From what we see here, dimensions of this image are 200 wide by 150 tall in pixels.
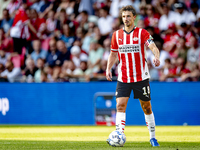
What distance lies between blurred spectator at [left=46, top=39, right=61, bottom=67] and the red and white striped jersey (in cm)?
709

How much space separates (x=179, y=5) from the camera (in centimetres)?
1425

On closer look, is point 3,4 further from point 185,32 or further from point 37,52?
point 185,32

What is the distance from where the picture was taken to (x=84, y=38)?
14.4 meters

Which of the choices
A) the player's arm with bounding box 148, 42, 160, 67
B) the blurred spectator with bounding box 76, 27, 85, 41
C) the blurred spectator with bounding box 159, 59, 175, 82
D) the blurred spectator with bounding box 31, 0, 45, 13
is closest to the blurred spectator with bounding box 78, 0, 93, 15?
the blurred spectator with bounding box 76, 27, 85, 41

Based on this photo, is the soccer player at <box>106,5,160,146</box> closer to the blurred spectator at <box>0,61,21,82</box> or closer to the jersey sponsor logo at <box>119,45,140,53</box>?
the jersey sponsor logo at <box>119,45,140,53</box>

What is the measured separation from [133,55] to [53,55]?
768cm

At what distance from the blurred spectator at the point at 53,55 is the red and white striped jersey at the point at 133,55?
709 cm

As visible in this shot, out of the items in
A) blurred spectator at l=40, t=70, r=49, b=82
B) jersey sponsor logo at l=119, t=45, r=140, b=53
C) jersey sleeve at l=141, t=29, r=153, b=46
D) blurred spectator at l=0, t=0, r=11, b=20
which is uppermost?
blurred spectator at l=0, t=0, r=11, b=20

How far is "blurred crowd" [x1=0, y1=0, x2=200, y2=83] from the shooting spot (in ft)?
41.0

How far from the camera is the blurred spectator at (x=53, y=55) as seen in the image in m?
13.7

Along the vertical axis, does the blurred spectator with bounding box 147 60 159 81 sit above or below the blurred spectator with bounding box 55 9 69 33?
below

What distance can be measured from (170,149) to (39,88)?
7590 millimetres

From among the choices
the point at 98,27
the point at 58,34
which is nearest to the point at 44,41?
the point at 58,34

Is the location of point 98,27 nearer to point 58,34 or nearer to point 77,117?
point 58,34
